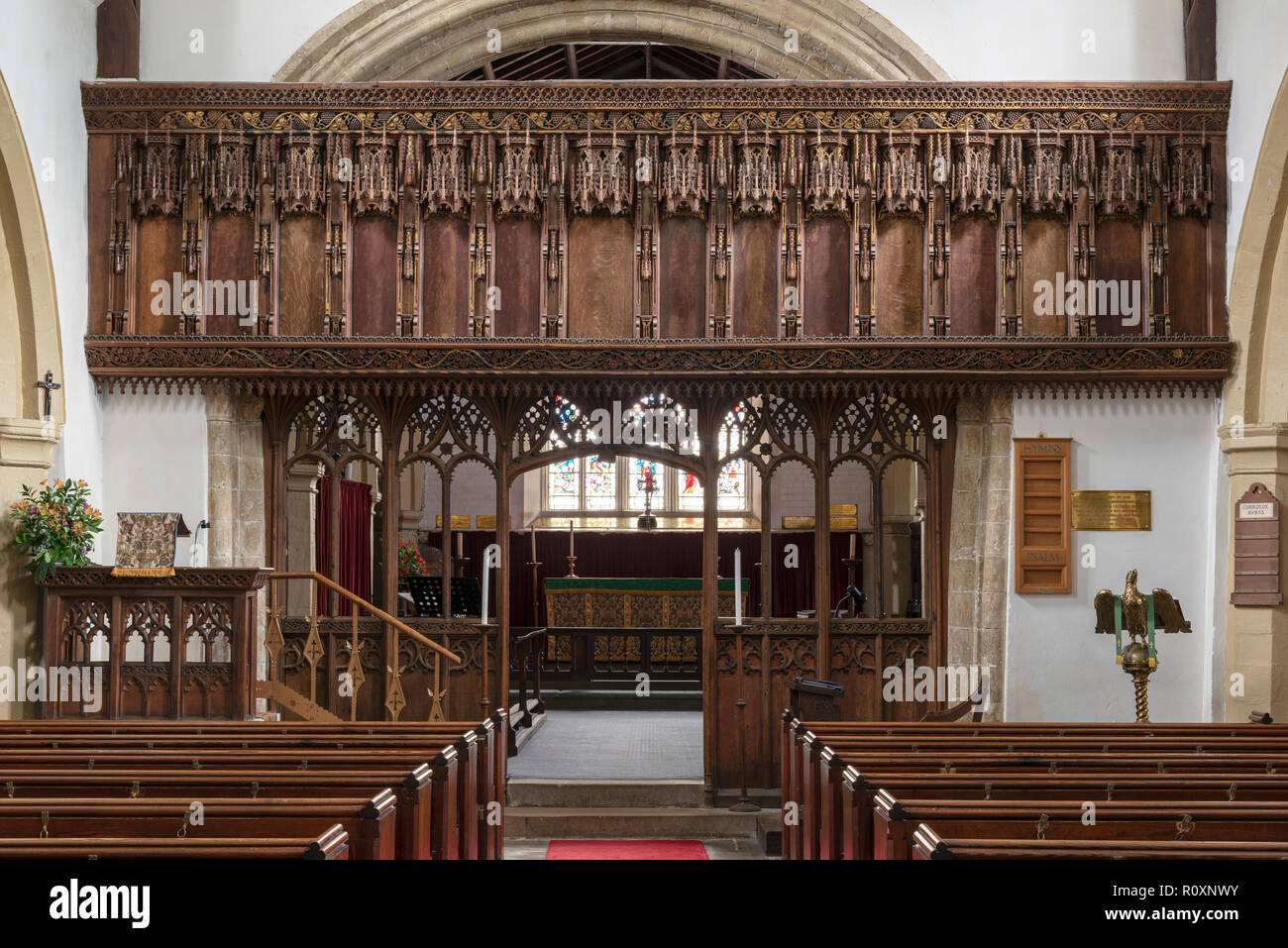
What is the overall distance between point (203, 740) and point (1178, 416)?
20.8 feet

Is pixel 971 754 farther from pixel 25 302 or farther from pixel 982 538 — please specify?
pixel 25 302

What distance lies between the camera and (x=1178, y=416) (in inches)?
326

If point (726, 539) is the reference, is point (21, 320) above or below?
above

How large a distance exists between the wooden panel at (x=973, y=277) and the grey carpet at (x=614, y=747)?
11.8 feet

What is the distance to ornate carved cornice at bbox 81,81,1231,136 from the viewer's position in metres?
8.34

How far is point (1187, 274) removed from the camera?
8.33 meters

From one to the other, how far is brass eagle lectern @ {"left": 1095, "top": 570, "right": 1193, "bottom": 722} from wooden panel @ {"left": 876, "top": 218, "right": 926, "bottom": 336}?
2241 millimetres

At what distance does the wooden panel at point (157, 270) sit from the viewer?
27.1ft

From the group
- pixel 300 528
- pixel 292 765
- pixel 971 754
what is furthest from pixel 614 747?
pixel 292 765

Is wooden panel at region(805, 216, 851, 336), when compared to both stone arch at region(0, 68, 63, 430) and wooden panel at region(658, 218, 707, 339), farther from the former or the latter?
stone arch at region(0, 68, 63, 430)

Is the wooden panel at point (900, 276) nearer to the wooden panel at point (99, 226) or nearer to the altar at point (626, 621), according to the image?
the altar at point (626, 621)

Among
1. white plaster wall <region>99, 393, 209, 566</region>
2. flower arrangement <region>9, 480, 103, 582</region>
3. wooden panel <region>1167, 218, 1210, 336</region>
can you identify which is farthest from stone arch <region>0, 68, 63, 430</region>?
wooden panel <region>1167, 218, 1210, 336</region>
